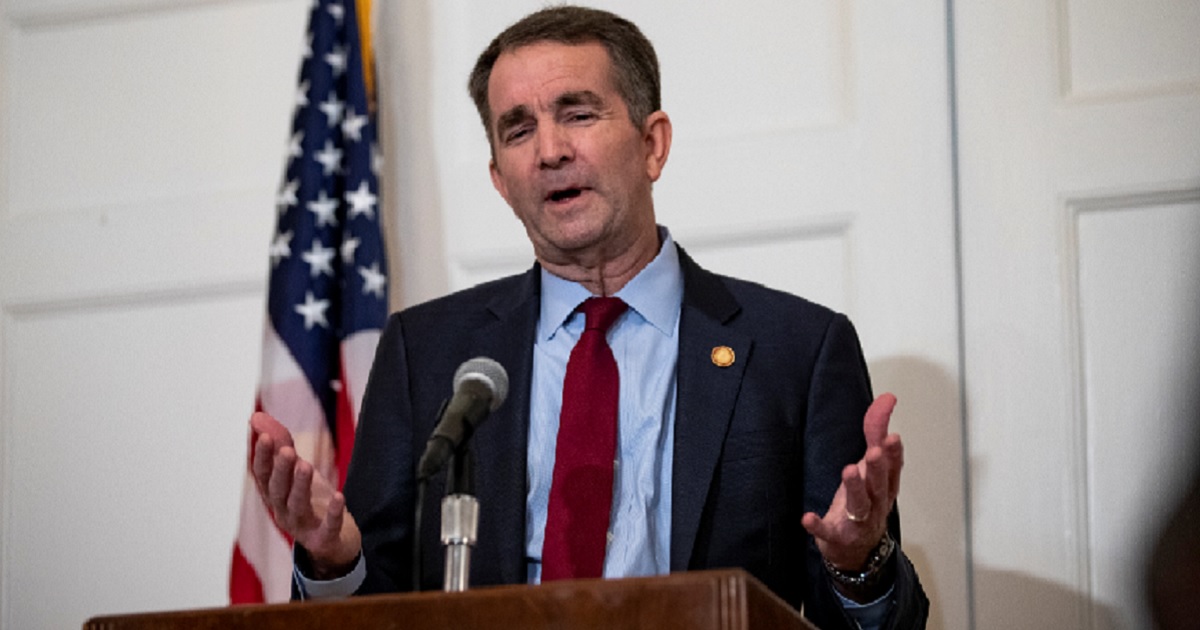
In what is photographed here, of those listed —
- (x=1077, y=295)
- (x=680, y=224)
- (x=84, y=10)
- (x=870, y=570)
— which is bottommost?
(x=870, y=570)

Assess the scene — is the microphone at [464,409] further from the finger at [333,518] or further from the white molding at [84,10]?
the white molding at [84,10]

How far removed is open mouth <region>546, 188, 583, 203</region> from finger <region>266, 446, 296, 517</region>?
0.87m

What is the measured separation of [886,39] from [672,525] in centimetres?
140

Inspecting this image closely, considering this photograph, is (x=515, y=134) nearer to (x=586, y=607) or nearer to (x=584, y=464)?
(x=584, y=464)

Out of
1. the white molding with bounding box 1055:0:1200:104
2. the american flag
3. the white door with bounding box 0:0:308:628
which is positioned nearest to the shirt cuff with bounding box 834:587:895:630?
the white molding with bounding box 1055:0:1200:104

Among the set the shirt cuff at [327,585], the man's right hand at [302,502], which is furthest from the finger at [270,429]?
the shirt cuff at [327,585]

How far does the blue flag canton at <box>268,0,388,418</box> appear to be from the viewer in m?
3.51

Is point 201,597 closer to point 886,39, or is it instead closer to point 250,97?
point 250,97

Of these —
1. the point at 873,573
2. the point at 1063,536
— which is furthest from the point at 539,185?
the point at 1063,536

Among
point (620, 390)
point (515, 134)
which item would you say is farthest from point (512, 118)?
point (620, 390)

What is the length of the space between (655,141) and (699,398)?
22.1 inches

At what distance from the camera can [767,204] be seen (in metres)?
3.40

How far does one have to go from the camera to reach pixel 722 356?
2605 millimetres

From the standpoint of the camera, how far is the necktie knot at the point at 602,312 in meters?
2.68
